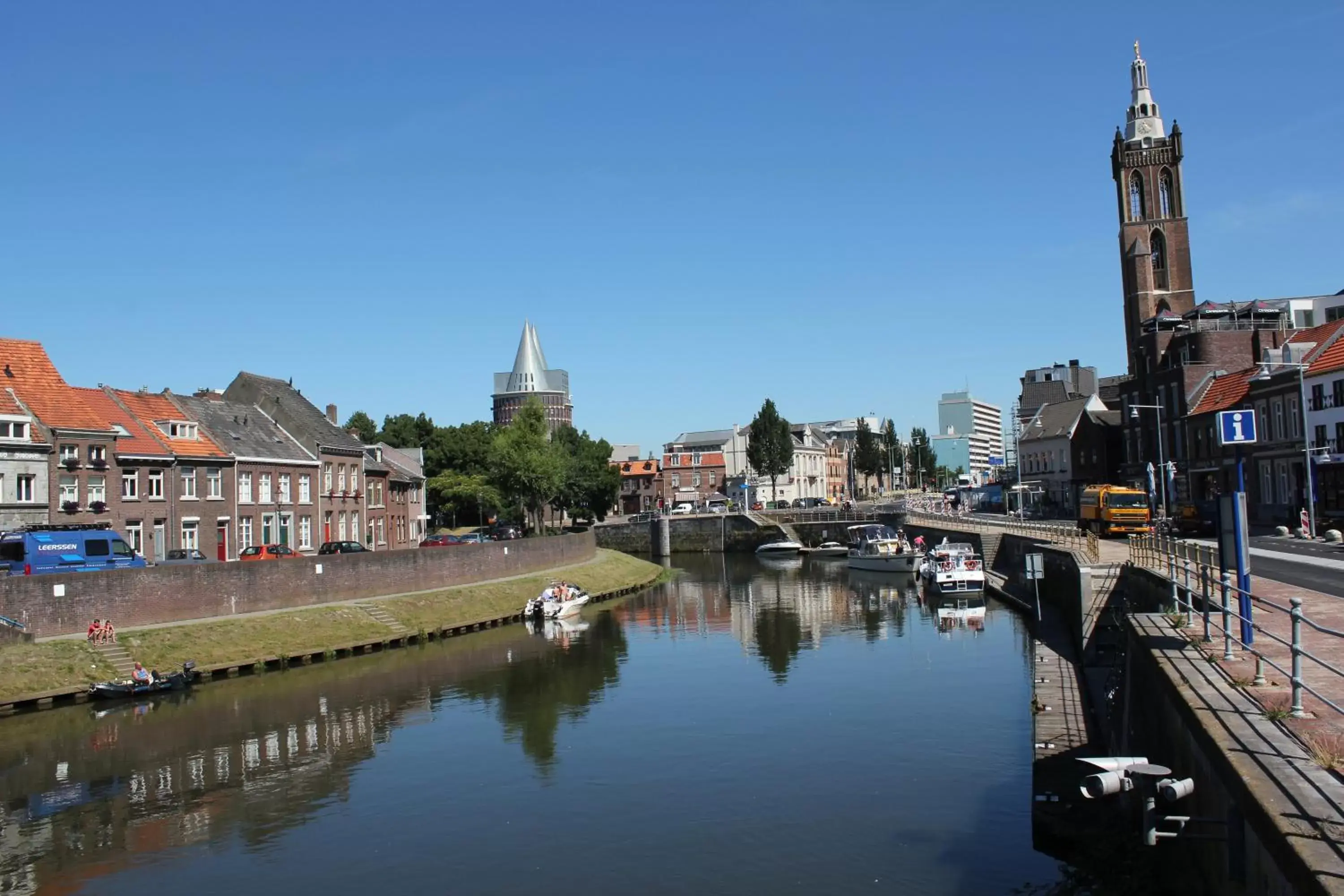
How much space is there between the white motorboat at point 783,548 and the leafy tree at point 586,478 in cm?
2406

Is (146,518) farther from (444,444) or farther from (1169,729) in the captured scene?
(444,444)

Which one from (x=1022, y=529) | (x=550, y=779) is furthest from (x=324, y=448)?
(x=550, y=779)

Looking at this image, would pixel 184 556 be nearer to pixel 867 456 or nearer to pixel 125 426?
pixel 125 426

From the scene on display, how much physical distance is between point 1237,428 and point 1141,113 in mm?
107861

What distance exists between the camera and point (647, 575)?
300 feet

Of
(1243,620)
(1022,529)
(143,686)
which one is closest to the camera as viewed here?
(1243,620)

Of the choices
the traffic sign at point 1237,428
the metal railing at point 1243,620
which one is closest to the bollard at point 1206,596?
the metal railing at point 1243,620

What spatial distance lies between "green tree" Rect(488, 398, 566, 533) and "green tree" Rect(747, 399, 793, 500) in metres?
57.4

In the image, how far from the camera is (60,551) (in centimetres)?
4703

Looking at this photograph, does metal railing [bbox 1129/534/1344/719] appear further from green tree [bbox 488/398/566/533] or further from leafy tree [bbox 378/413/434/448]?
leafy tree [bbox 378/413/434/448]

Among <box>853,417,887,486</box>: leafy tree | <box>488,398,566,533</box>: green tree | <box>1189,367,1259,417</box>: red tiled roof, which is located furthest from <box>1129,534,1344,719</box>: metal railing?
<box>853,417,887,486</box>: leafy tree

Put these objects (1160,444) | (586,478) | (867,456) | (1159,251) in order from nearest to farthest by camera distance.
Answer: (1160,444) → (1159,251) → (586,478) → (867,456)

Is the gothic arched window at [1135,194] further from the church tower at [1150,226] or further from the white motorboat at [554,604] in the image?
the white motorboat at [554,604]

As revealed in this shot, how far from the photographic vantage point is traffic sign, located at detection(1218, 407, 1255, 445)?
66.7 feet
